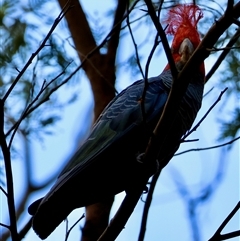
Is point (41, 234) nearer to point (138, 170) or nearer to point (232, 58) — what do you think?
point (138, 170)

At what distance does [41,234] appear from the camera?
9.87ft

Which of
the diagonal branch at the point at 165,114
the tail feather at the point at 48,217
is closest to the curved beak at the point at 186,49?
the diagonal branch at the point at 165,114

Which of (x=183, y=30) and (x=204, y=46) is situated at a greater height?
(x=183, y=30)

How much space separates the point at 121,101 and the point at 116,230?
39.2 inches

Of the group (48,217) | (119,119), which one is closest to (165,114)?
(119,119)

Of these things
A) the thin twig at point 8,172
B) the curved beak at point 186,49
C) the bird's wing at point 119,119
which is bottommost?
the thin twig at point 8,172

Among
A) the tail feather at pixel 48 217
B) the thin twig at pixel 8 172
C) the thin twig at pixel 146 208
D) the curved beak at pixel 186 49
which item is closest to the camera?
the thin twig at pixel 8 172

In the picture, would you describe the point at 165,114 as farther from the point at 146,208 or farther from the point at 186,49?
the point at 186,49

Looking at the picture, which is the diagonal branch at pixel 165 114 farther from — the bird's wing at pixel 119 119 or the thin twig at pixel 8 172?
the thin twig at pixel 8 172

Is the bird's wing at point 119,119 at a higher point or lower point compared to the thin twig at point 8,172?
higher

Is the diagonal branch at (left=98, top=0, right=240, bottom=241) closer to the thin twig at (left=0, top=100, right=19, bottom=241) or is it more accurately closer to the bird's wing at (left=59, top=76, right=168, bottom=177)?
the bird's wing at (left=59, top=76, right=168, bottom=177)

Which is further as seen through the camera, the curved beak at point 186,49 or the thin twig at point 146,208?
the curved beak at point 186,49

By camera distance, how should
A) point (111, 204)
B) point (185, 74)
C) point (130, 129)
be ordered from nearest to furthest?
point (185, 74) → point (130, 129) → point (111, 204)

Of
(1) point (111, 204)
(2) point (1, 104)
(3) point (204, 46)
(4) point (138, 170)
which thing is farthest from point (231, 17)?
(1) point (111, 204)
